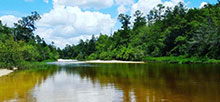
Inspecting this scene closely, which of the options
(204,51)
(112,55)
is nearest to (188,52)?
(204,51)

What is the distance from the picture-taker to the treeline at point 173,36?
5356cm

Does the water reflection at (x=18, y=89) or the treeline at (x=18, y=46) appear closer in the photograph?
the water reflection at (x=18, y=89)

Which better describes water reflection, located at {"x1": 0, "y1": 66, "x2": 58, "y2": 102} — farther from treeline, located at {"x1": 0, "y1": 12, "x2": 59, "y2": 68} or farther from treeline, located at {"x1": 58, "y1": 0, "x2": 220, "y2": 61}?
treeline, located at {"x1": 58, "y1": 0, "x2": 220, "y2": 61}

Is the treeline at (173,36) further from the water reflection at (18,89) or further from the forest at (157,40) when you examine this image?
the water reflection at (18,89)

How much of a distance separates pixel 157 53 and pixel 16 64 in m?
47.3

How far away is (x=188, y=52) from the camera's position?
57.8 m

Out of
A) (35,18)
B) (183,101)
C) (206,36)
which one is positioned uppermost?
(35,18)

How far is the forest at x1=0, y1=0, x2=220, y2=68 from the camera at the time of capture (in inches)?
1786

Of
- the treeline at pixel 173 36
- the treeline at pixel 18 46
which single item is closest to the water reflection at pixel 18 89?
the treeline at pixel 18 46

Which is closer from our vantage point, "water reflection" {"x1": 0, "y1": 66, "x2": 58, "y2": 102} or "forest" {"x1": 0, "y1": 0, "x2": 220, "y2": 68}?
"water reflection" {"x1": 0, "y1": 66, "x2": 58, "y2": 102}

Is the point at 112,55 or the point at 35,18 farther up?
the point at 35,18

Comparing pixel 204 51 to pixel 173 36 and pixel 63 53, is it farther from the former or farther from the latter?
pixel 63 53

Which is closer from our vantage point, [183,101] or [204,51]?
[183,101]

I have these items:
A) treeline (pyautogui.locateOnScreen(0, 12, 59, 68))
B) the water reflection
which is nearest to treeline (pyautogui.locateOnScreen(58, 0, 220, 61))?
treeline (pyautogui.locateOnScreen(0, 12, 59, 68))
